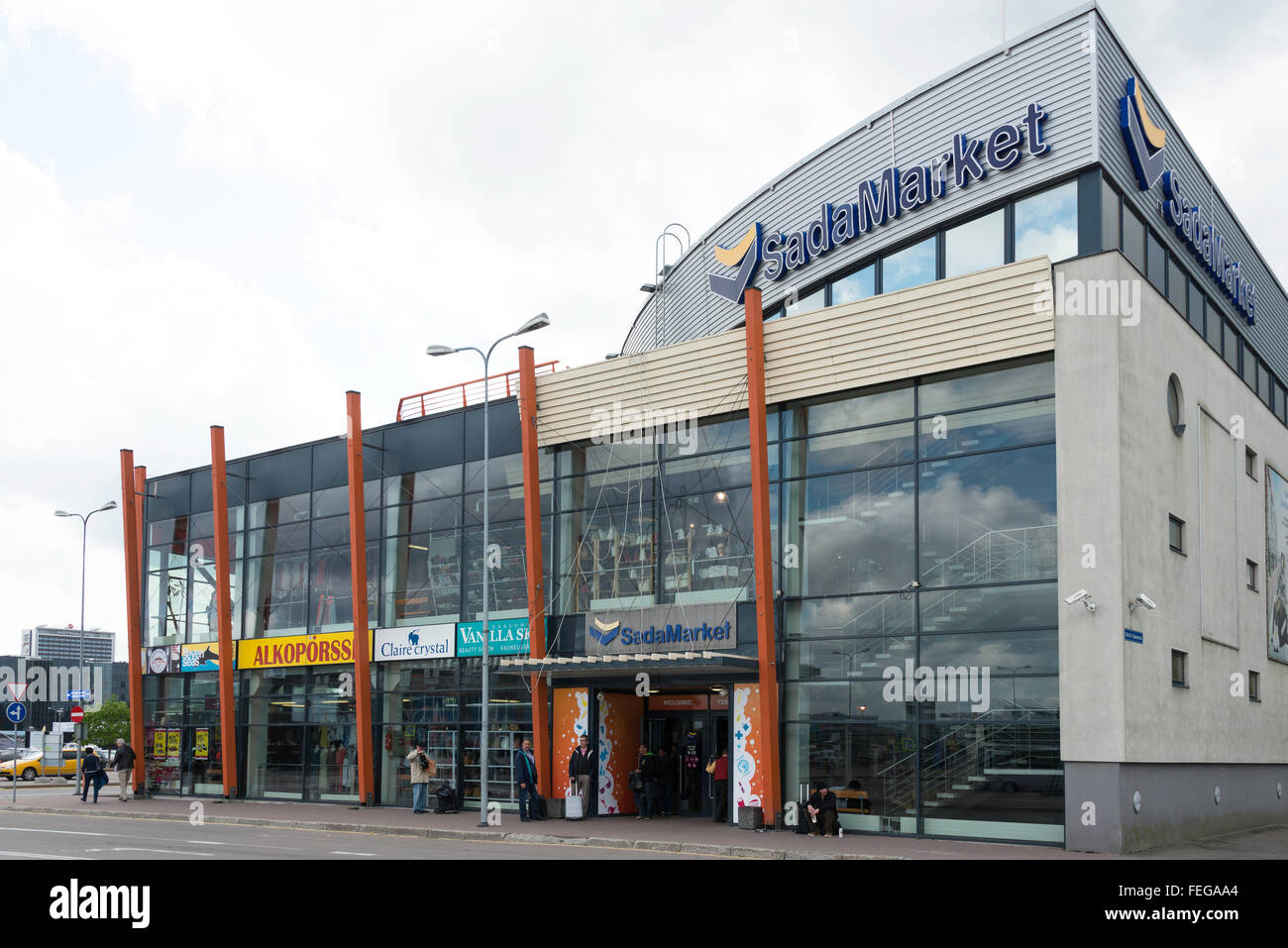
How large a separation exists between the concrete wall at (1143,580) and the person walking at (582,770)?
10684 mm

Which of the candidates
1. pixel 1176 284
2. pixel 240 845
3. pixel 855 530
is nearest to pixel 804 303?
pixel 855 530

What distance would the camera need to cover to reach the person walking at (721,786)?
25.5m

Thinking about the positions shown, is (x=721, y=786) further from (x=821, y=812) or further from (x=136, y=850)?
(x=136, y=850)

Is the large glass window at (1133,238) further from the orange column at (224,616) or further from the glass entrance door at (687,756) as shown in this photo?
the orange column at (224,616)

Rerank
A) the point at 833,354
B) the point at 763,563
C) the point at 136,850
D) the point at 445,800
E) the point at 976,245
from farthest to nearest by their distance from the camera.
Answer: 1. the point at 445,800
2. the point at 976,245
3. the point at 833,354
4. the point at 763,563
5. the point at 136,850

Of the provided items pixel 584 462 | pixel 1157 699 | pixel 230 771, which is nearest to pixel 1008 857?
pixel 1157 699

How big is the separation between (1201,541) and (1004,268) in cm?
743

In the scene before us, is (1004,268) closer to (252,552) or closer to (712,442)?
(712,442)

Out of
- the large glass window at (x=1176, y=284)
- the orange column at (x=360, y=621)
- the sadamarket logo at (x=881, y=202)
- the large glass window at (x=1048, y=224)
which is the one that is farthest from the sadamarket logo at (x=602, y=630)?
the large glass window at (x=1176, y=284)

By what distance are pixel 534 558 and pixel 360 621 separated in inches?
236

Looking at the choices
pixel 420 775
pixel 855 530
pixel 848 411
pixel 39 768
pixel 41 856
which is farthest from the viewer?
pixel 39 768
